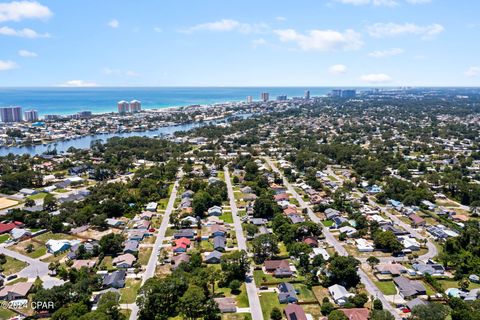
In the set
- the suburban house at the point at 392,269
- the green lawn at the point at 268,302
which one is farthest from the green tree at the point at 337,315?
the suburban house at the point at 392,269

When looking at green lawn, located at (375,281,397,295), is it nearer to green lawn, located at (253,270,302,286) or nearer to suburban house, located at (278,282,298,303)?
green lawn, located at (253,270,302,286)

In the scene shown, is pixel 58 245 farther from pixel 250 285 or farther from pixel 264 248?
pixel 264 248

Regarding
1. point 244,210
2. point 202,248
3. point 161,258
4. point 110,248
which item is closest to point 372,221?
point 244,210

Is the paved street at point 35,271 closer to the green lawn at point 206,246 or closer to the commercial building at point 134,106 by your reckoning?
the green lawn at point 206,246

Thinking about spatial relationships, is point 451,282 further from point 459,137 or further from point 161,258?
point 459,137

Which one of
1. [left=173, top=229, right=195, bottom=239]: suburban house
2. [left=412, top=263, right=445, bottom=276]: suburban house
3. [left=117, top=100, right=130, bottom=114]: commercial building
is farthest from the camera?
[left=117, top=100, right=130, bottom=114]: commercial building

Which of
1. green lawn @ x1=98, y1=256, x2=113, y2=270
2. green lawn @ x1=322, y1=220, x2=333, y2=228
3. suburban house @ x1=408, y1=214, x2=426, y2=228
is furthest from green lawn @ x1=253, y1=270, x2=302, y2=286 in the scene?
suburban house @ x1=408, y1=214, x2=426, y2=228
